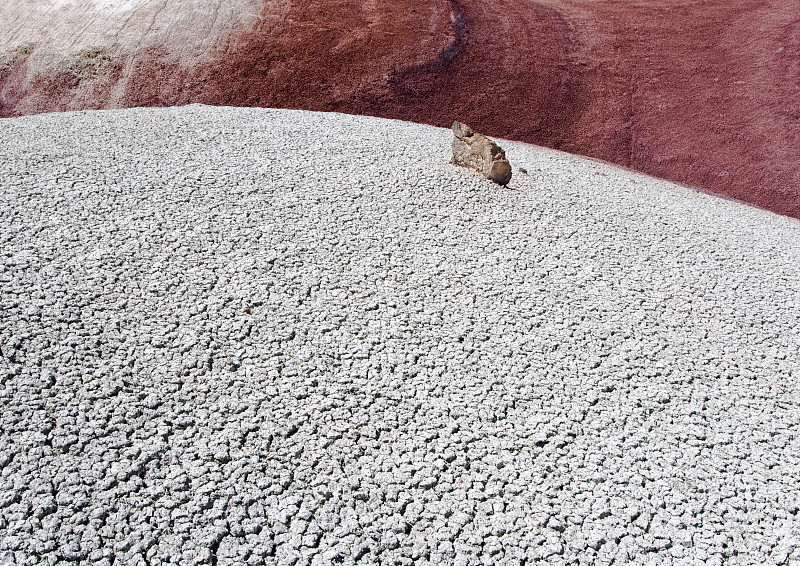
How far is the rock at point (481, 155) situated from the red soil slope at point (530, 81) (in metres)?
5.81

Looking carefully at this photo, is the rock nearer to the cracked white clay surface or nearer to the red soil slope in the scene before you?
the cracked white clay surface

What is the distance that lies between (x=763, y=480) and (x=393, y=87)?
13832mm

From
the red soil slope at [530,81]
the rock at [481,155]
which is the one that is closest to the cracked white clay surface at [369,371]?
the rock at [481,155]

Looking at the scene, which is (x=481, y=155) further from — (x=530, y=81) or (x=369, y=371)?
(x=530, y=81)

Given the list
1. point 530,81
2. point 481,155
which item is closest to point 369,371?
point 481,155

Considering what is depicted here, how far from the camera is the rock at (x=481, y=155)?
Answer: 980 centimetres

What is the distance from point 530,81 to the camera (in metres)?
17.5

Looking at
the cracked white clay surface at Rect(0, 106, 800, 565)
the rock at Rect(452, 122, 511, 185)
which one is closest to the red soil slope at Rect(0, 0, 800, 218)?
the rock at Rect(452, 122, 511, 185)

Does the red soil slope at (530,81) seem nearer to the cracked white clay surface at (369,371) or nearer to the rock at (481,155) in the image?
the rock at (481,155)

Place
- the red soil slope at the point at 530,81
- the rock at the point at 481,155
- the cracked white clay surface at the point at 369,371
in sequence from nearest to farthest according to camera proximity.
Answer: the cracked white clay surface at the point at 369,371 < the rock at the point at 481,155 < the red soil slope at the point at 530,81

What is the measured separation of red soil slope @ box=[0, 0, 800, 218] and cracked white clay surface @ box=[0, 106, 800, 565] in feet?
22.5

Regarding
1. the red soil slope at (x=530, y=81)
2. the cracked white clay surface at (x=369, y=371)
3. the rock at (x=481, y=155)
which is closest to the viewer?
the cracked white clay surface at (x=369, y=371)

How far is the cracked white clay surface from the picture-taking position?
13.9ft

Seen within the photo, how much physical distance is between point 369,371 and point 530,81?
46.4 ft
